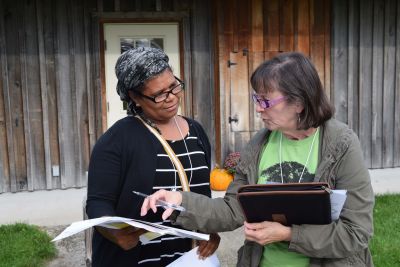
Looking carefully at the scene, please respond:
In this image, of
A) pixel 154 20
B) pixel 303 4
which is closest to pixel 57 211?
pixel 154 20

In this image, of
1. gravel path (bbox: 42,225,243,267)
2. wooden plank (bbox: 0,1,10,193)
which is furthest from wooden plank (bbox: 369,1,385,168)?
wooden plank (bbox: 0,1,10,193)

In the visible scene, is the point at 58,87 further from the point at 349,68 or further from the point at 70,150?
the point at 349,68

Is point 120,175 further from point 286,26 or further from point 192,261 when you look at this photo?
point 286,26

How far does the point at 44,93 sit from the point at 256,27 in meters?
2.87

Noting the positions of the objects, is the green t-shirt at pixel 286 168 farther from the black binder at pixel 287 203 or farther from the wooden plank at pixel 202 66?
the wooden plank at pixel 202 66

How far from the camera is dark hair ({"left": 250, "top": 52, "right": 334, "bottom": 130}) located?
1.66m

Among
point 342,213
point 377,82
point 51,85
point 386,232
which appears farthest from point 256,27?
point 342,213

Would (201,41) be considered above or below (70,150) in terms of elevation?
above

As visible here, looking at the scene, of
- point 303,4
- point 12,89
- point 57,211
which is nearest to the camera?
point 57,211

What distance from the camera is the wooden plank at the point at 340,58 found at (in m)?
6.64

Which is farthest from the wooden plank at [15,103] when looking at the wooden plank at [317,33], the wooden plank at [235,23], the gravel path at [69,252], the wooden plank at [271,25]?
the wooden plank at [317,33]

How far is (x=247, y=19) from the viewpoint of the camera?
632cm

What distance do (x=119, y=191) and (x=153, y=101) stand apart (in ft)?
1.32

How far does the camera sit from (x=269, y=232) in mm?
1624
